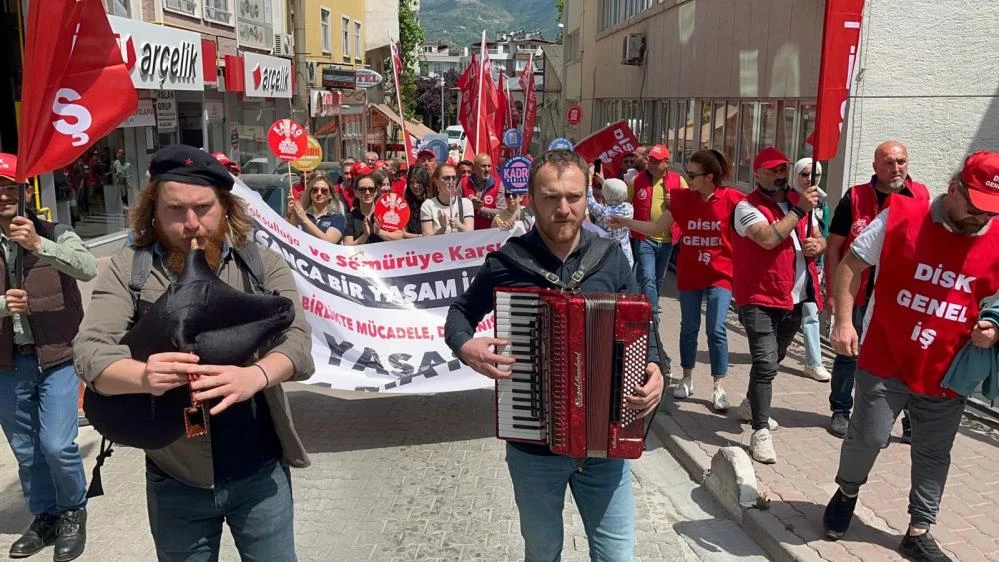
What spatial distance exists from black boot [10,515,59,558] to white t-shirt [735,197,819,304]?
4.43 m

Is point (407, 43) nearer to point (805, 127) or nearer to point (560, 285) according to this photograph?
point (805, 127)

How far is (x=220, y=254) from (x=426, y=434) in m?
3.74

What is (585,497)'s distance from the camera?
304cm

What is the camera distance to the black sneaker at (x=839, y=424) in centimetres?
573

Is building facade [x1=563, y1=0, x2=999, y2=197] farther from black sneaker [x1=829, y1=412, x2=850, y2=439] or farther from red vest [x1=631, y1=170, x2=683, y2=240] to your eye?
black sneaker [x1=829, y1=412, x2=850, y2=439]

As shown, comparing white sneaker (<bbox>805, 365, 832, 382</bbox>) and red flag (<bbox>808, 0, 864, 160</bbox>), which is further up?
red flag (<bbox>808, 0, 864, 160</bbox>)

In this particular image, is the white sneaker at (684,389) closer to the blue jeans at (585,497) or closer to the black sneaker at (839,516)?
the black sneaker at (839,516)

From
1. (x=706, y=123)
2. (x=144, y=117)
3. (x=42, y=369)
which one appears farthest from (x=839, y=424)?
(x=144, y=117)

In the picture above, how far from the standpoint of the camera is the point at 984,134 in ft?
31.4

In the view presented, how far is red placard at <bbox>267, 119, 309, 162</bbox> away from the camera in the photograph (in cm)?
1027

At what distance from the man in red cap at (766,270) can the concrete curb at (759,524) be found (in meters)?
0.38

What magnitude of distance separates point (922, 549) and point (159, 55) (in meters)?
13.0

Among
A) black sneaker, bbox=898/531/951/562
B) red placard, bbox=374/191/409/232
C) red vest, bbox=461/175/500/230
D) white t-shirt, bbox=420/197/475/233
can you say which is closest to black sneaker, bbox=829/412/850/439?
black sneaker, bbox=898/531/951/562

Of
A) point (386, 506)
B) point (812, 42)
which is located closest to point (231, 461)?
point (386, 506)
